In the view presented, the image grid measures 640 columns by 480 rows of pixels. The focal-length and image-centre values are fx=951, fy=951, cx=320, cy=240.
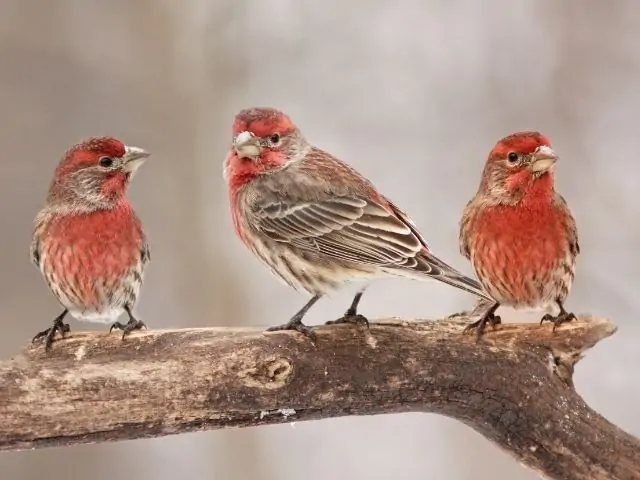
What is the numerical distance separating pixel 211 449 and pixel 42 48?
2838mm

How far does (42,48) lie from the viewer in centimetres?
600

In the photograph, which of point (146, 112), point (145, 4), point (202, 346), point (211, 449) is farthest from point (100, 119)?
point (202, 346)

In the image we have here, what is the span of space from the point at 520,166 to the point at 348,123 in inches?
139

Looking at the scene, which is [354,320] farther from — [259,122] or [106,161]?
[106,161]

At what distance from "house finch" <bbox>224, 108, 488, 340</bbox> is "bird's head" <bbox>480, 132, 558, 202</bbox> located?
1.27 feet

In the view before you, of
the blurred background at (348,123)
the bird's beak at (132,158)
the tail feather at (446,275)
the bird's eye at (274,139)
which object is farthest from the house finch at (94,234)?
the blurred background at (348,123)

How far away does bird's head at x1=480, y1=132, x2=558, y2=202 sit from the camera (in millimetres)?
3623

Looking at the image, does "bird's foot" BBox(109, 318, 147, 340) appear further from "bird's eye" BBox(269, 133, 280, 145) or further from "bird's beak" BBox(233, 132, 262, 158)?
"bird's eye" BBox(269, 133, 280, 145)

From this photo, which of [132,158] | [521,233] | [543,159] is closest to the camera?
[543,159]

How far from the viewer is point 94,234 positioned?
3.83 m

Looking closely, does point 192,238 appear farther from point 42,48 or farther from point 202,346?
point 202,346

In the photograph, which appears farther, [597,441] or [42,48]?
[42,48]

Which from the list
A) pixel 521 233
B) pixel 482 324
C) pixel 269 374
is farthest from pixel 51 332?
pixel 521 233

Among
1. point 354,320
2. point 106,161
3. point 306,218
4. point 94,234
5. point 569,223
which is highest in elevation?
point 569,223
